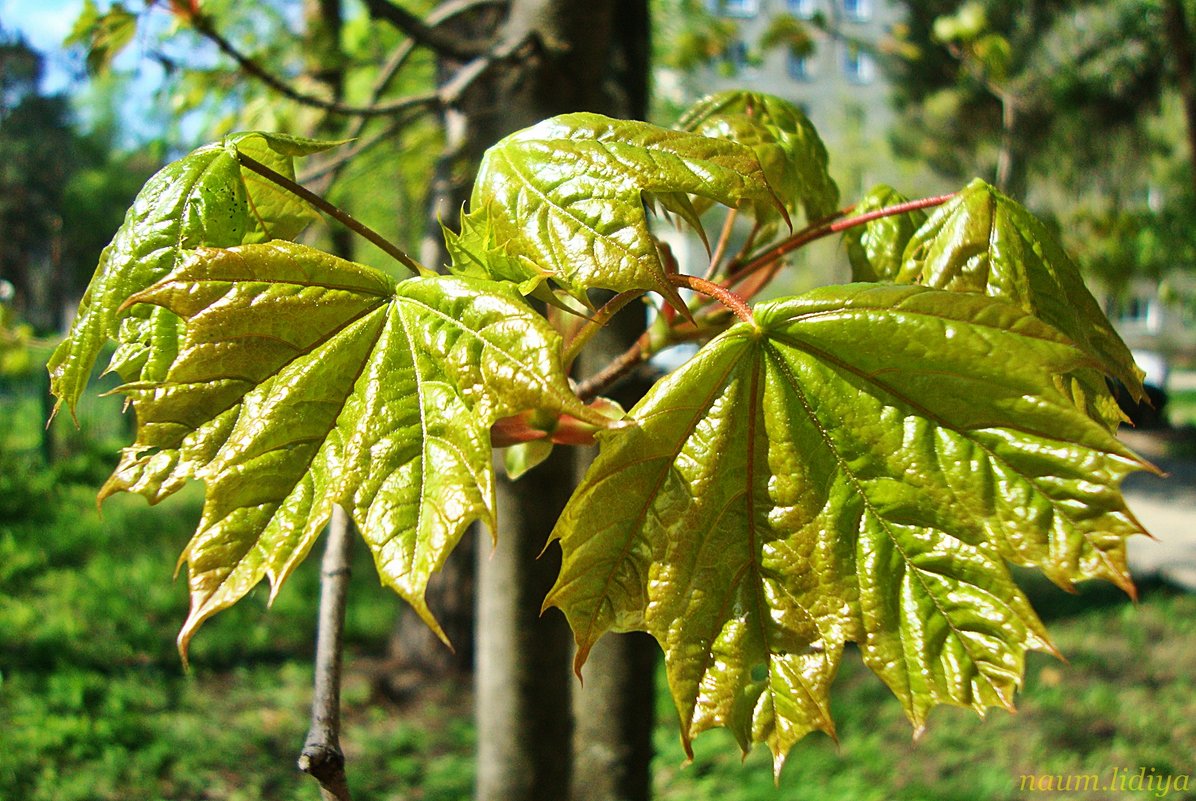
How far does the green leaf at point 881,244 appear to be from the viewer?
2.66 feet

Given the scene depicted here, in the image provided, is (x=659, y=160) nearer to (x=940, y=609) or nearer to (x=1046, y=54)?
(x=940, y=609)

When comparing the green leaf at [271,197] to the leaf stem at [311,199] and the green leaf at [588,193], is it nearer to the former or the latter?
the leaf stem at [311,199]

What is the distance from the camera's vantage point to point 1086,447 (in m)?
0.54

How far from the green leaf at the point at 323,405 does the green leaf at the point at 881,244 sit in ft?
1.34

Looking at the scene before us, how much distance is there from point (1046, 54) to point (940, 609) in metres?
13.8

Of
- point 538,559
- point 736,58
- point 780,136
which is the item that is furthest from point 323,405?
point 736,58

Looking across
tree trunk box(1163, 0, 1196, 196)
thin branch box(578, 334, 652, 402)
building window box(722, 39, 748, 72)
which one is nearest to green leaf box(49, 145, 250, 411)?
thin branch box(578, 334, 652, 402)

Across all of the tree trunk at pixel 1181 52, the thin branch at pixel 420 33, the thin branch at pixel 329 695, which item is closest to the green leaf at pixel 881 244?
the thin branch at pixel 329 695

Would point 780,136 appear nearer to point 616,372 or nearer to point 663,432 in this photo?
point 616,372

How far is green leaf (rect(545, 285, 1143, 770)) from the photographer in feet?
1.80

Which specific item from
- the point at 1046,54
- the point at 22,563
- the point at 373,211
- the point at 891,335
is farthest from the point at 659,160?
the point at 1046,54

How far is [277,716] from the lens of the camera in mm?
3303

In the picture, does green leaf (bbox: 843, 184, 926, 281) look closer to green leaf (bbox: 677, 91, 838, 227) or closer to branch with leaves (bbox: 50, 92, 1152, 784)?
green leaf (bbox: 677, 91, 838, 227)

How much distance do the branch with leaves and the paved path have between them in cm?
481
